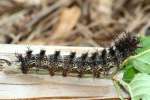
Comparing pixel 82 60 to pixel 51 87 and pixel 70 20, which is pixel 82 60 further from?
pixel 70 20

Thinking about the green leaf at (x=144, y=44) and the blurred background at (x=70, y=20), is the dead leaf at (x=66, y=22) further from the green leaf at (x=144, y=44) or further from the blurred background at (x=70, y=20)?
the green leaf at (x=144, y=44)

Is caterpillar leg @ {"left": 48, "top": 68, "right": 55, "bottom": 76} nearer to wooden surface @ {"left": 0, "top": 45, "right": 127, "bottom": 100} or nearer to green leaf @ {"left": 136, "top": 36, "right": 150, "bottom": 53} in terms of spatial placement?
wooden surface @ {"left": 0, "top": 45, "right": 127, "bottom": 100}

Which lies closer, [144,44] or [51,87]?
[51,87]

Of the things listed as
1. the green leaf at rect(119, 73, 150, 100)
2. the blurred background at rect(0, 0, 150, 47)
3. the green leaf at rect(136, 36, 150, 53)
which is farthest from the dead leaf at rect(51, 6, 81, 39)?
the green leaf at rect(119, 73, 150, 100)

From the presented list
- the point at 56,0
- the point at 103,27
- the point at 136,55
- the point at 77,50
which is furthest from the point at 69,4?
the point at 136,55

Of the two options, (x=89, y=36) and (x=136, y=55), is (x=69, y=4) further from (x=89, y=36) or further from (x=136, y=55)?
(x=136, y=55)

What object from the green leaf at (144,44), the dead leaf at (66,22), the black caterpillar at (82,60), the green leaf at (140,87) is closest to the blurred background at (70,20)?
the dead leaf at (66,22)

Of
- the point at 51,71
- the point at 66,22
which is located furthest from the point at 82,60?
the point at 66,22
